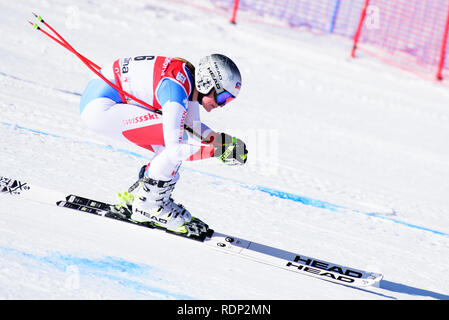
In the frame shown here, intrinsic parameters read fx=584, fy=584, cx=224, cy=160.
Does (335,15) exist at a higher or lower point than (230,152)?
higher

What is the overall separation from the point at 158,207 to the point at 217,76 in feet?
3.08

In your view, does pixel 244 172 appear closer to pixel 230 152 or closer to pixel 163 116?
pixel 230 152

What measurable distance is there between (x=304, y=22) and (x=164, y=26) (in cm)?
320

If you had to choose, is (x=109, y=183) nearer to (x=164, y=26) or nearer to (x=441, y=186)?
(x=441, y=186)

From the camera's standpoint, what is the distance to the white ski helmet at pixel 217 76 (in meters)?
3.60

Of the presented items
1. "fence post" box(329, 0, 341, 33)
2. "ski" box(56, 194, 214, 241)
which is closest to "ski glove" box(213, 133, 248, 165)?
"ski" box(56, 194, 214, 241)

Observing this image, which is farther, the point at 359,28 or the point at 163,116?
the point at 359,28

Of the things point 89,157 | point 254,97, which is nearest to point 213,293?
point 89,157

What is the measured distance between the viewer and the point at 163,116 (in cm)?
351

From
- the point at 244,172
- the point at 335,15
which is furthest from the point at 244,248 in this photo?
the point at 335,15

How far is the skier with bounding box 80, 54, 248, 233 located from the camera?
3572 mm

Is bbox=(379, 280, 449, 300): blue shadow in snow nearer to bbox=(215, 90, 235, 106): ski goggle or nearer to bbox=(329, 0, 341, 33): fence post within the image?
bbox=(215, 90, 235, 106): ski goggle

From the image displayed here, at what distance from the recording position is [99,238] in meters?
3.60

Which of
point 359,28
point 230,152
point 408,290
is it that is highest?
point 359,28
